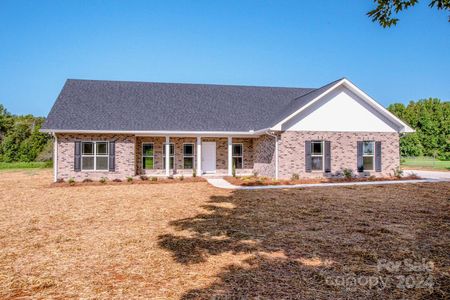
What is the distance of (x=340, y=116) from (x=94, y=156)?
13.7 m

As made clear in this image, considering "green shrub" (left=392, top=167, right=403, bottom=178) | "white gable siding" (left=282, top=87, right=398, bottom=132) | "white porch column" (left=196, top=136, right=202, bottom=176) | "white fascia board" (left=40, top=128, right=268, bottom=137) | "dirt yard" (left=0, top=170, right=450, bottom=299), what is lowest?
"dirt yard" (left=0, top=170, right=450, bottom=299)

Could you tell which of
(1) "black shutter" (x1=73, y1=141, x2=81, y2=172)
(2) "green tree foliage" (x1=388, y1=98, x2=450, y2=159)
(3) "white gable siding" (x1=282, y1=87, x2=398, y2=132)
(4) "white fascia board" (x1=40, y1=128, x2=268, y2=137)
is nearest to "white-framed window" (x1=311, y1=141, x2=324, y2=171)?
(3) "white gable siding" (x1=282, y1=87, x2=398, y2=132)

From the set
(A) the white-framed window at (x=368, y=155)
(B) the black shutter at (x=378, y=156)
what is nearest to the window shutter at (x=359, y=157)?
(A) the white-framed window at (x=368, y=155)

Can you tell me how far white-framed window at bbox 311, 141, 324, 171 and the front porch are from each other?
4.41 metres

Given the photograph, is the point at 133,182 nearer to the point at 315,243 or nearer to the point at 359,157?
the point at 315,243

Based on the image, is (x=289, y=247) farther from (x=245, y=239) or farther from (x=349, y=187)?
(x=349, y=187)

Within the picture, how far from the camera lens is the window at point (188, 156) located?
64.4ft

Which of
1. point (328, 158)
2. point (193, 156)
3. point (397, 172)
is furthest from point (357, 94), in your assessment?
point (193, 156)

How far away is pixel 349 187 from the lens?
13.9 meters

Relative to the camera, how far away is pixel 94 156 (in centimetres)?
1716

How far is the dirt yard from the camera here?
404cm

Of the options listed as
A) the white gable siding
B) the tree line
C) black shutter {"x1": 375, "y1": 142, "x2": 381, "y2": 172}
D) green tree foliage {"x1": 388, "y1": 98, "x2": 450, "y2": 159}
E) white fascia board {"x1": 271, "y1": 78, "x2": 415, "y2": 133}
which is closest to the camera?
white fascia board {"x1": 271, "y1": 78, "x2": 415, "y2": 133}

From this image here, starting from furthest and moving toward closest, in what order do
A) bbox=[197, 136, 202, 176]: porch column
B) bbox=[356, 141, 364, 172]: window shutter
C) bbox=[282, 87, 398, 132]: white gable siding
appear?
bbox=[197, 136, 202, 176]: porch column < bbox=[356, 141, 364, 172]: window shutter < bbox=[282, 87, 398, 132]: white gable siding

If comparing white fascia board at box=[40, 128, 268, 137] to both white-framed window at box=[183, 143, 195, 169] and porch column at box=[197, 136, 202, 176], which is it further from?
white-framed window at box=[183, 143, 195, 169]
